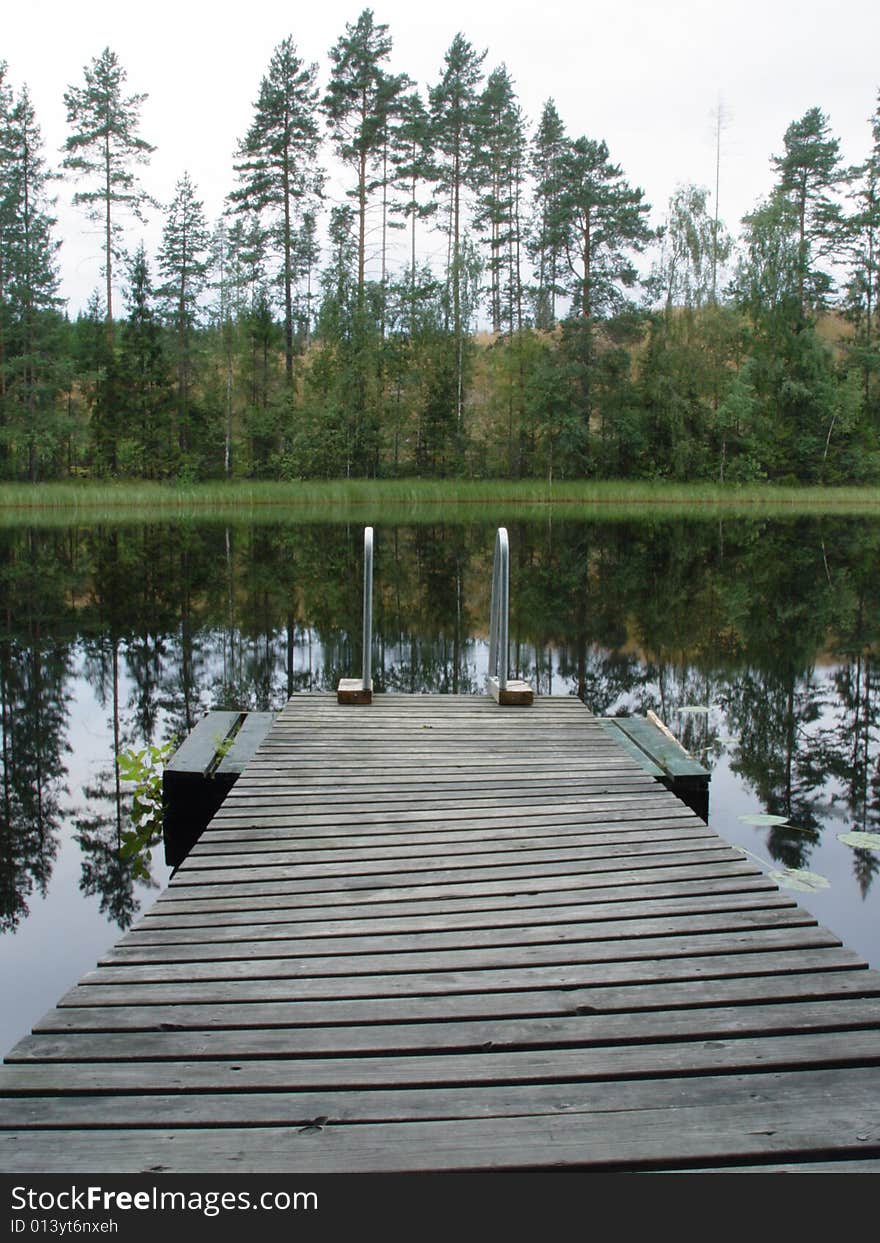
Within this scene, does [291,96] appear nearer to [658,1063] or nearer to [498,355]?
[498,355]

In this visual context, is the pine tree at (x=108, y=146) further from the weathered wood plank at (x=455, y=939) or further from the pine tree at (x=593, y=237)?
the weathered wood plank at (x=455, y=939)

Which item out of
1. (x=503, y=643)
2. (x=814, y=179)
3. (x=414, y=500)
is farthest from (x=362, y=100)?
(x=503, y=643)

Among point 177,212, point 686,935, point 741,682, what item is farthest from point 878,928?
point 177,212

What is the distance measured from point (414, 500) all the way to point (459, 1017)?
2957 centimetres

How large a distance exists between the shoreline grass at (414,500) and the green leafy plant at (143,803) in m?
20.2

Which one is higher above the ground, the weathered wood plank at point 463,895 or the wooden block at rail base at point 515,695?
the wooden block at rail base at point 515,695

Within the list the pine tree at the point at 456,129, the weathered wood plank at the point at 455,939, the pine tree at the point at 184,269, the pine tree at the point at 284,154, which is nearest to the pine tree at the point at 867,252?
the pine tree at the point at 456,129

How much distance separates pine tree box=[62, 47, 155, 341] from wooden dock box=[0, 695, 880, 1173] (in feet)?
114

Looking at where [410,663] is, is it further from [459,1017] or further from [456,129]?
[456,129]

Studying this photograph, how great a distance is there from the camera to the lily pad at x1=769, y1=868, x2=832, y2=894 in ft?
15.5

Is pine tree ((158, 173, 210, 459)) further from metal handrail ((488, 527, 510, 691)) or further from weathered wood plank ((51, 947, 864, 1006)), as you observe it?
weathered wood plank ((51, 947, 864, 1006))

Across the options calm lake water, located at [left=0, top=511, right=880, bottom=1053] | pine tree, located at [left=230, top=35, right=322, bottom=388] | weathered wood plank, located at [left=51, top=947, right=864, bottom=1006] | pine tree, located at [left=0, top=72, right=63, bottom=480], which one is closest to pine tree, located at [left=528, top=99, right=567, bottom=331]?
pine tree, located at [left=230, top=35, right=322, bottom=388]

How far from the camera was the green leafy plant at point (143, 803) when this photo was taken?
5.19 meters

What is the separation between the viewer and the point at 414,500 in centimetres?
3166
